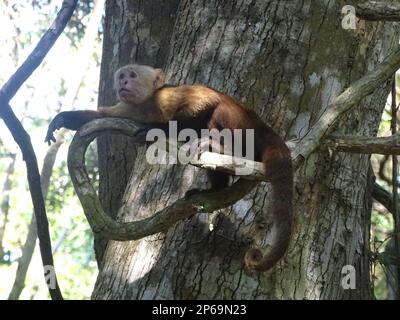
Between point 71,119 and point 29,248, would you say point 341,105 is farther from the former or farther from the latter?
point 29,248

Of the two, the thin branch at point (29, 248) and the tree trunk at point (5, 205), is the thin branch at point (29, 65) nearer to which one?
the thin branch at point (29, 248)

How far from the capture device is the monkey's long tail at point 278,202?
9.74 ft

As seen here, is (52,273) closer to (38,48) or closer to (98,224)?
(98,224)

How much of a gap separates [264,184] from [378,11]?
4.07ft

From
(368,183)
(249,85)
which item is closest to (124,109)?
(249,85)

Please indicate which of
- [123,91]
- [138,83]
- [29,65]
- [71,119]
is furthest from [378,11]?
[29,65]

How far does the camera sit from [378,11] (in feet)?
12.7

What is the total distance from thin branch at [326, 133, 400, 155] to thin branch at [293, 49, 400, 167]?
0.08 m

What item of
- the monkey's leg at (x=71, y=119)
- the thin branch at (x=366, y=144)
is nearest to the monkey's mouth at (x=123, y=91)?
the monkey's leg at (x=71, y=119)

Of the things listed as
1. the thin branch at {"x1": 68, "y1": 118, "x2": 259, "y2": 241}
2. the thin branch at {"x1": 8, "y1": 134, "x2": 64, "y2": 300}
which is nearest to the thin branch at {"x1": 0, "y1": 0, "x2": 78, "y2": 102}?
the thin branch at {"x1": 68, "y1": 118, "x2": 259, "y2": 241}

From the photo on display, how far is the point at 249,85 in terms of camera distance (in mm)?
3926

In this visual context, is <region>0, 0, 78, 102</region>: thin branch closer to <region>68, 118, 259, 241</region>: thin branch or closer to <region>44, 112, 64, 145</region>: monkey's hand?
<region>44, 112, 64, 145</region>: monkey's hand

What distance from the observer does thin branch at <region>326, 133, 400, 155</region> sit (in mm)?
3244
